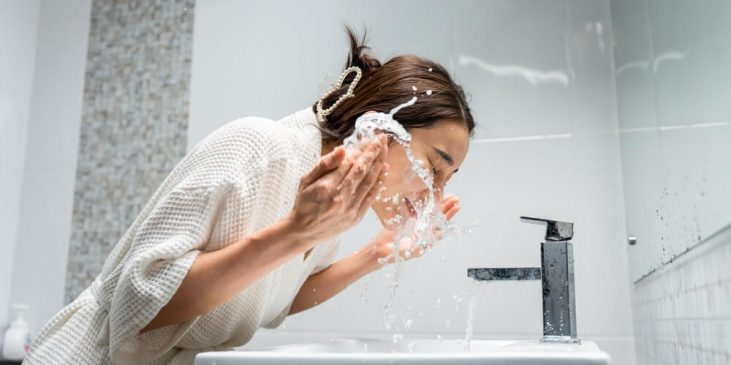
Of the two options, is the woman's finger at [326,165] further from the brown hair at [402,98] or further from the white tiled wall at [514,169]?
the white tiled wall at [514,169]

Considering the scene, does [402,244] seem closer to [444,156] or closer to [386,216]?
[386,216]

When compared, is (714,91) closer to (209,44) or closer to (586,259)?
(586,259)

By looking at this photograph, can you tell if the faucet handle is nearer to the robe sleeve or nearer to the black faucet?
the black faucet

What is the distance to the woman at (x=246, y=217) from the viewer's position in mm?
889

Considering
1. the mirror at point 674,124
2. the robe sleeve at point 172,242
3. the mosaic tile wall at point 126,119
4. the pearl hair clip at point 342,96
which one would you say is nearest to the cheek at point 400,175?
the pearl hair clip at point 342,96

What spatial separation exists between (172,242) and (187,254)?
28 mm

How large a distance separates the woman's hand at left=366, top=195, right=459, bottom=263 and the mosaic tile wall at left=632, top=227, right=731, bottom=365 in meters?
0.38

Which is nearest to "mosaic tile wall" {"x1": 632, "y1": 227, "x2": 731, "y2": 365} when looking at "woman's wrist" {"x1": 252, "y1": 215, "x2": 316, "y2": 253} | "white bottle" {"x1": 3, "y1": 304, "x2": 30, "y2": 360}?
"woman's wrist" {"x1": 252, "y1": 215, "x2": 316, "y2": 253}

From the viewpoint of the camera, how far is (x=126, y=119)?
1.93 metres

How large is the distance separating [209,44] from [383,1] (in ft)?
1.70

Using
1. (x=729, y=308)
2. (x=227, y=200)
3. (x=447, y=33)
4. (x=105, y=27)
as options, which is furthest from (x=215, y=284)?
(x=105, y=27)

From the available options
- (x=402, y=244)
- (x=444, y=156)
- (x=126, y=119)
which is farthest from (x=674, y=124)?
(x=126, y=119)

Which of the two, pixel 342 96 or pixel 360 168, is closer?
pixel 360 168

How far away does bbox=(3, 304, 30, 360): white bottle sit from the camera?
180cm
